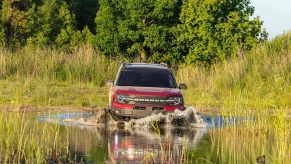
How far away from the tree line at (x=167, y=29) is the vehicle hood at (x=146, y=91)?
27061mm

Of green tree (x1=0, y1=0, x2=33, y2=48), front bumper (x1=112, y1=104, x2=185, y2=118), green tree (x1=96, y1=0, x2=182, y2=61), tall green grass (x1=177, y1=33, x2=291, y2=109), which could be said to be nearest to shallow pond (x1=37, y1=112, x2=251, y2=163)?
front bumper (x1=112, y1=104, x2=185, y2=118)

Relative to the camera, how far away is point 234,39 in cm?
4856

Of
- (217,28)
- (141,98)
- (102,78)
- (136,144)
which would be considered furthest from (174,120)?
(217,28)

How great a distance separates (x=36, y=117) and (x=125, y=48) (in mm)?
38627

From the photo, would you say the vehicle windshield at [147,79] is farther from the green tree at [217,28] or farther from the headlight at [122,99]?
the green tree at [217,28]

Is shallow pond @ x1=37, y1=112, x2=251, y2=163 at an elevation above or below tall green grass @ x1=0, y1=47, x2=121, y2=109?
below

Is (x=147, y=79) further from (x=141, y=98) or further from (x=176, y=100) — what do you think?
(x=141, y=98)

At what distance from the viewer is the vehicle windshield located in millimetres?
18422

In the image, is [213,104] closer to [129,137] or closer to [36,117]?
[36,117]

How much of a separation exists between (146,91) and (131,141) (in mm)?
3086

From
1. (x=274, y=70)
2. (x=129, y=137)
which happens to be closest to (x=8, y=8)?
(x=274, y=70)

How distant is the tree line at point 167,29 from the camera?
49.5 m

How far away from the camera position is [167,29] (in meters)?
53.8

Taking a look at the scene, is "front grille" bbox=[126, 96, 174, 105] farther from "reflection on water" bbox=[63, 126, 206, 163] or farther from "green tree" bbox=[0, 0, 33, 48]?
"green tree" bbox=[0, 0, 33, 48]
